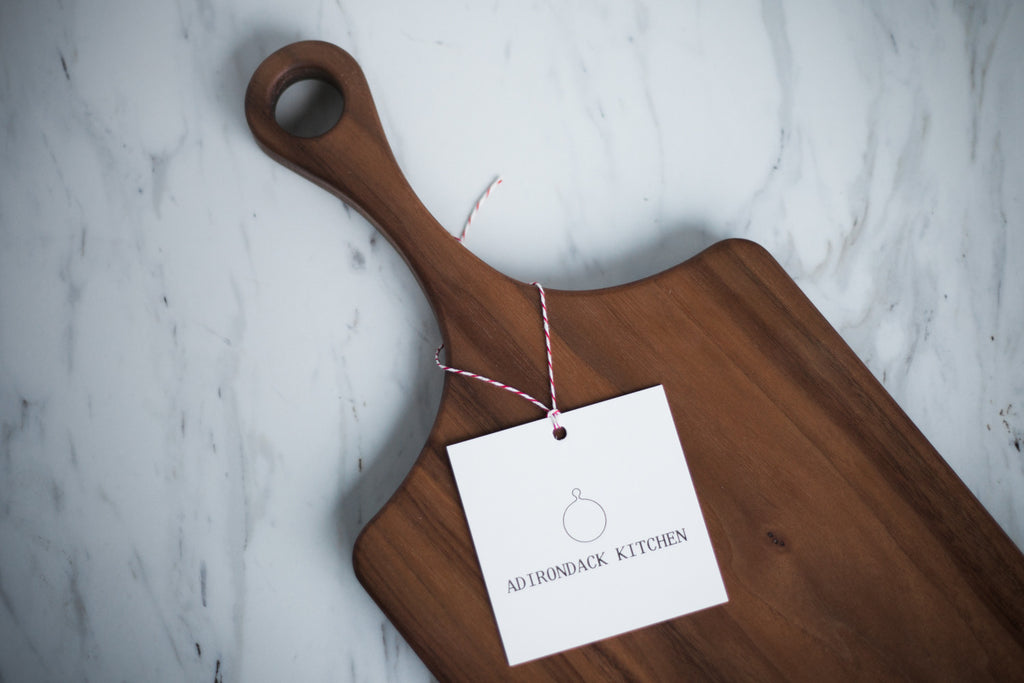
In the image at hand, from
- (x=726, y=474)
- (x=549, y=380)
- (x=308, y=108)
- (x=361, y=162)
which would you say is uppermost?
(x=308, y=108)

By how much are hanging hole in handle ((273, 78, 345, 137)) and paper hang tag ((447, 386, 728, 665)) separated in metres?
0.37

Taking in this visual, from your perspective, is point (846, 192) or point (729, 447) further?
point (846, 192)

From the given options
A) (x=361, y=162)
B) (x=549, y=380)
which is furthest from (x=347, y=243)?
(x=549, y=380)

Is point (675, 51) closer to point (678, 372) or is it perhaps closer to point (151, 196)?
point (678, 372)

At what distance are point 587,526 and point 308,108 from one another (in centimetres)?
50

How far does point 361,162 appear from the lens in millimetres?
608

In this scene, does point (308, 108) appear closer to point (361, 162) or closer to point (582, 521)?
point (361, 162)

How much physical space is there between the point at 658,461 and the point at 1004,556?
32cm

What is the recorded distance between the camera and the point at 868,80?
75 cm

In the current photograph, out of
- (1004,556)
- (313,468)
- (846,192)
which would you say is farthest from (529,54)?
(1004,556)

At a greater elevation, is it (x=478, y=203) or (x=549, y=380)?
(x=478, y=203)

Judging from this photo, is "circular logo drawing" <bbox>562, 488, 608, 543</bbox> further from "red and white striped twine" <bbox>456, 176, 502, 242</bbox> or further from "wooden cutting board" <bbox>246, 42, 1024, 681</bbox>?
"red and white striped twine" <bbox>456, 176, 502, 242</bbox>

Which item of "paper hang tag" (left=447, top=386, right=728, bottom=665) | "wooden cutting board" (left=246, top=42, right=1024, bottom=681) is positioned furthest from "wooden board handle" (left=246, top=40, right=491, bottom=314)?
"paper hang tag" (left=447, top=386, right=728, bottom=665)

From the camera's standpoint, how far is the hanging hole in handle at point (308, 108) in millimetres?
676
